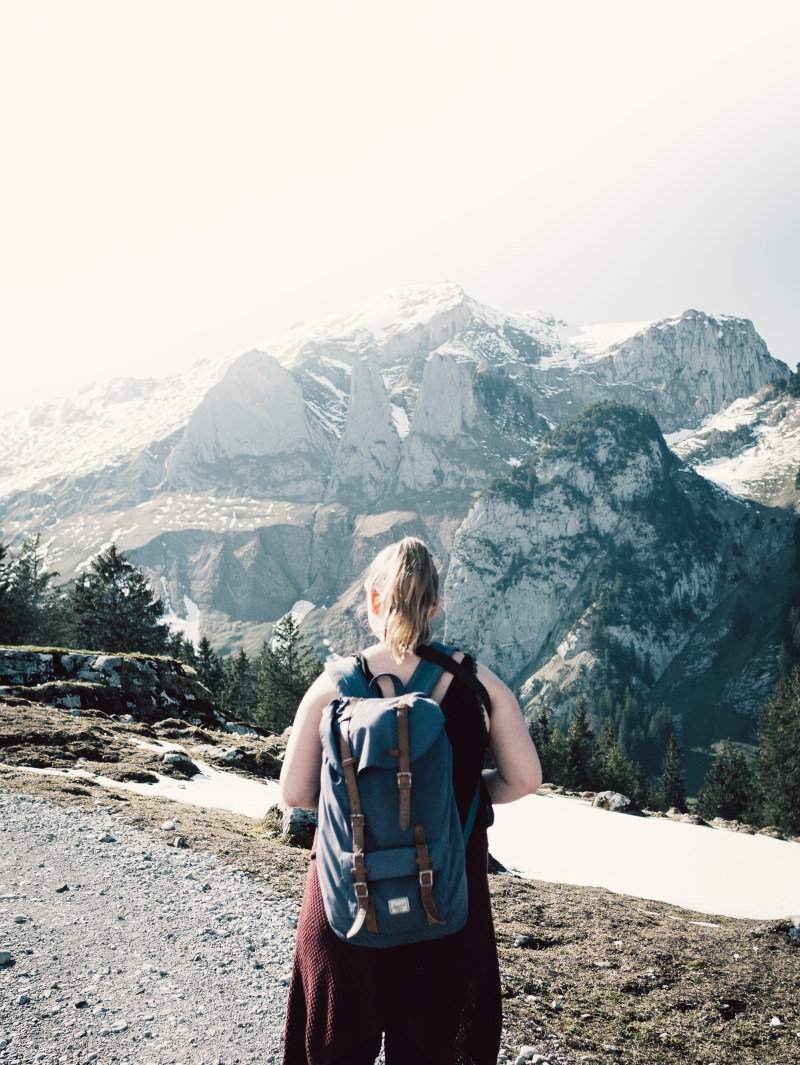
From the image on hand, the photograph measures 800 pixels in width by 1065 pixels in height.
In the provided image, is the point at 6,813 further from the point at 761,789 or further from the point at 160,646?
the point at 761,789

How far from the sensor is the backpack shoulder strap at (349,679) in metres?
2.93

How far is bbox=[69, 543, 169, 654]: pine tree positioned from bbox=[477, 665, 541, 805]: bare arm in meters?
43.3

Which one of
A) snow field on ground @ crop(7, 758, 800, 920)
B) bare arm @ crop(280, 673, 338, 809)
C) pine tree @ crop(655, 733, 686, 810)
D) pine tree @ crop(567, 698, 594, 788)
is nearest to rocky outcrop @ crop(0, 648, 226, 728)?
snow field on ground @ crop(7, 758, 800, 920)

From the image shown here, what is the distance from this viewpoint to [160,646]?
45594 mm

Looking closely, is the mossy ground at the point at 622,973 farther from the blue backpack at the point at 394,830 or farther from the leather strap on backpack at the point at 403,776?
the leather strap on backpack at the point at 403,776

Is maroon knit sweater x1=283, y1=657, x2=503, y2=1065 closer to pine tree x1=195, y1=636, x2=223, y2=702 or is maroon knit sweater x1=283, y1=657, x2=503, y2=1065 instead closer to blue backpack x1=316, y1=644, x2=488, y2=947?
blue backpack x1=316, y1=644, x2=488, y2=947

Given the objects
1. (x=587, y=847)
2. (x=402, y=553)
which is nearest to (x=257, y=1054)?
(x=402, y=553)

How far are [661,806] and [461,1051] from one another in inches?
3513

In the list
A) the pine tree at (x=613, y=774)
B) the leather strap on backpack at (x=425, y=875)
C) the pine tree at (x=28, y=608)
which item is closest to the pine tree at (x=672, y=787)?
the pine tree at (x=613, y=774)

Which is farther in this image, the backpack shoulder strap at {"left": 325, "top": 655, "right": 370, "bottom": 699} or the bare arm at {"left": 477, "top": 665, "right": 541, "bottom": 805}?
the bare arm at {"left": 477, "top": 665, "right": 541, "bottom": 805}

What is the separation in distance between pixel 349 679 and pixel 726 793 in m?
79.2

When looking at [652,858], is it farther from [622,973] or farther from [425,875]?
[425,875]

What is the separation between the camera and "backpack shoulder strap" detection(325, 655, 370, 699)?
2930 millimetres

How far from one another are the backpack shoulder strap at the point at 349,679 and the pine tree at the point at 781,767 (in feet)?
224
